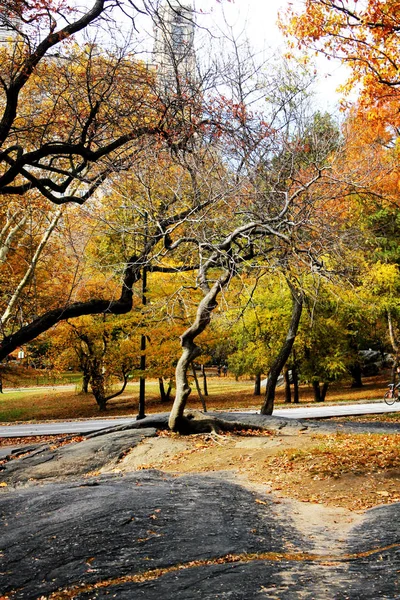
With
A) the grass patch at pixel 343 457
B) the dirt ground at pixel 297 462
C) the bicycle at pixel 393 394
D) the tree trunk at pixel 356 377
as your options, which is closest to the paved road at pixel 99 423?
the bicycle at pixel 393 394

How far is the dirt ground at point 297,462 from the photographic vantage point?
8047 mm

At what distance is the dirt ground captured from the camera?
8.05 metres

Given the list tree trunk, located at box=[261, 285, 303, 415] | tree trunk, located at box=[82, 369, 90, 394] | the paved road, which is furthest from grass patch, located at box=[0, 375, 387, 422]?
tree trunk, located at box=[261, 285, 303, 415]

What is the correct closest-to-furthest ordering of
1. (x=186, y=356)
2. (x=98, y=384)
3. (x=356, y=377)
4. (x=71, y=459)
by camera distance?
(x=71, y=459)
(x=186, y=356)
(x=98, y=384)
(x=356, y=377)

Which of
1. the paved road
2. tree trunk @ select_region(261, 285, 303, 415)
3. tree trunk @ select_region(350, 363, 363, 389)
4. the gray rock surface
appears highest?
tree trunk @ select_region(261, 285, 303, 415)

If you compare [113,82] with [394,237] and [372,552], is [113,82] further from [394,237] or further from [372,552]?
[394,237]

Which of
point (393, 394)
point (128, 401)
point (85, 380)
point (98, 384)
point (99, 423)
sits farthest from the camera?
point (85, 380)

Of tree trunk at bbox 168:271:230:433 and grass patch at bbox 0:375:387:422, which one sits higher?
tree trunk at bbox 168:271:230:433

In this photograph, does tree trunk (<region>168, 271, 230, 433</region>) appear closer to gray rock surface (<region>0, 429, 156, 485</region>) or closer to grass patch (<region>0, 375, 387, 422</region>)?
gray rock surface (<region>0, 429, 156, 485</region>)

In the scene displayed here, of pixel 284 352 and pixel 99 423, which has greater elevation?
pixel 284 352

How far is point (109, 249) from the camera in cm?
2628

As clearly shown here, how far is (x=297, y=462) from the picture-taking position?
989 cm

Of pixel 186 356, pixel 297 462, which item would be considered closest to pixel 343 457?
pixel 297 462

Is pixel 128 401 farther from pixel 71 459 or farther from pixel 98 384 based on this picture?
pixel 71 459
